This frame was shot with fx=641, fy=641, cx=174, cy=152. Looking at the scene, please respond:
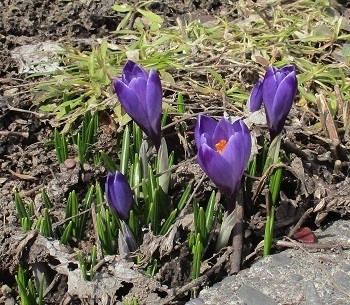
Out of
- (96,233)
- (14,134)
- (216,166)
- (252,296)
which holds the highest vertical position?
(216,166)

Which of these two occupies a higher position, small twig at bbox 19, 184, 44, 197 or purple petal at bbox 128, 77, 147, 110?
purple petal at bbox 128, 77, 147, 110

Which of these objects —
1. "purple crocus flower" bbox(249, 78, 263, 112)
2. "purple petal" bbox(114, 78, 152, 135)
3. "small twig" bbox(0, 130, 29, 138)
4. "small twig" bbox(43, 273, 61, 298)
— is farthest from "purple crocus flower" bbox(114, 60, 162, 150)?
"small twig" bbox(0, 130, 29, 138)

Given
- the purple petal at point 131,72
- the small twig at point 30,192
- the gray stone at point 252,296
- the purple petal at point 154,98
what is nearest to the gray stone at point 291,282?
the gray stone at point 252,296

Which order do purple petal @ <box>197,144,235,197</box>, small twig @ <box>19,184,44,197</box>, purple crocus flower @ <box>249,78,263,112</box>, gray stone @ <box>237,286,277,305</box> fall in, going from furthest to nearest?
small twig @ <box>19,184,44,197</box> < purple crocus flower @ <box>249,78,263,112</box> < gray stone @ <box>237,286,277,305</box> < purple petal @ <box>197,144,235,197</box>

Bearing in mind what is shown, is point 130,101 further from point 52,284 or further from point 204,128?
point 52,284

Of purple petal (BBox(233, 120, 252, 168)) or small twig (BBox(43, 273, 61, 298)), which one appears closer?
purple petal (BBox(233, 120, 252, 168))

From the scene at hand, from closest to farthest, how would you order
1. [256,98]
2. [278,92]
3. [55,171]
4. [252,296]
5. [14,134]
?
[252,296] < [278,92] < [256,98] < [55,171] < [14,134]

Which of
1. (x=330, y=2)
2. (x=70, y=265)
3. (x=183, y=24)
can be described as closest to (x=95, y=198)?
(x=70, y=265)

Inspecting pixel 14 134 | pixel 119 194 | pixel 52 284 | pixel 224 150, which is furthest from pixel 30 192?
pixel 224 150

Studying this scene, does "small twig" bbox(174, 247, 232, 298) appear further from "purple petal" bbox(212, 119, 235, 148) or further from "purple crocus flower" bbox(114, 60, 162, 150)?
"purple crocus flower" bbox(114, 60, 162, 150)
